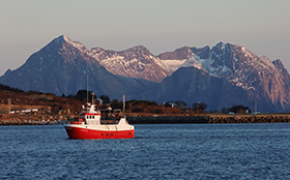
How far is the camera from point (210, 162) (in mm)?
61438

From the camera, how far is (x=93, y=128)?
91.1 metres

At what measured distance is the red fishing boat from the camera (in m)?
90.7

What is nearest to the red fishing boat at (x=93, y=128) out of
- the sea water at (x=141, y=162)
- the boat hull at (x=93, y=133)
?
the boat hull at (x=93, y=133)

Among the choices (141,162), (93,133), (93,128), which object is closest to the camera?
(141,162)

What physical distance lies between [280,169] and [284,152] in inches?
798

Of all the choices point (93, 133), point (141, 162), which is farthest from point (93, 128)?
point (141, 162)

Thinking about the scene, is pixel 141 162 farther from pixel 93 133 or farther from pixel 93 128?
pixel 93 133

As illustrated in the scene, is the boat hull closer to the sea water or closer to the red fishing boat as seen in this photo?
the red fishing boat

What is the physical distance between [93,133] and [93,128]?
3.44ft

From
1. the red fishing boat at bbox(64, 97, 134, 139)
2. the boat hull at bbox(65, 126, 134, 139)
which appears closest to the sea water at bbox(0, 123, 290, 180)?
the boat hull at bbox(65, 126, 134, 139)

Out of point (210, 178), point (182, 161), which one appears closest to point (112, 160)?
point (182, 161)

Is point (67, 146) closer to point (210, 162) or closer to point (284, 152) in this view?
point (210, 162)

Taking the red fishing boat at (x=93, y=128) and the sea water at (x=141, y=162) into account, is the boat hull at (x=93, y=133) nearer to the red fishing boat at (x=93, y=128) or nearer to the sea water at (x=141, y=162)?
the red fishing boat at (x=93, y=128)

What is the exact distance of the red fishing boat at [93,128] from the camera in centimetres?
9069
